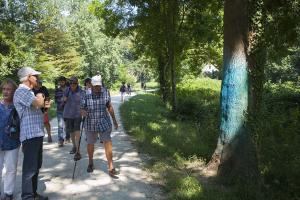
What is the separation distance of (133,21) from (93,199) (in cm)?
1593

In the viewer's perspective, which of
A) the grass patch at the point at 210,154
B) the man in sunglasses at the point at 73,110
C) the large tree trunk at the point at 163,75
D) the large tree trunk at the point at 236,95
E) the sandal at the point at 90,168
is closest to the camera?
the grass patch at the point at 210,154

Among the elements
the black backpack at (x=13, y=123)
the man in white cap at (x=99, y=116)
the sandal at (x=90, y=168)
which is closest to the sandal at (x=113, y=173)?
the man in white cap at (x=99, y=116)

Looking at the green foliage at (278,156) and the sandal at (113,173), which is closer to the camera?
the green foliage at (278,156)

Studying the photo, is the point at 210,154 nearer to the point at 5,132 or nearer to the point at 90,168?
the point at 90,168

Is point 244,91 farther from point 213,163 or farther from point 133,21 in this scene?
point 133,21

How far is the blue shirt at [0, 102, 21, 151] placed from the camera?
6.06 meters

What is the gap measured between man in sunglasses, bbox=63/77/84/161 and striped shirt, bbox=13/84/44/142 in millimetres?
4112

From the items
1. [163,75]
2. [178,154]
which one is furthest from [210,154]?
[163,75]

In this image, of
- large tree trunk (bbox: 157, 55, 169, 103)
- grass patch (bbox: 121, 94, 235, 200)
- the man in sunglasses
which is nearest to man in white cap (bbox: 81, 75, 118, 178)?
grass patch (bbox: 121, 94, 235, 200)

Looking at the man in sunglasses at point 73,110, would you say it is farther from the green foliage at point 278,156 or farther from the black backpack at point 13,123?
the green foliage at point 278,156

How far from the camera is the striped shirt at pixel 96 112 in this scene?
7.86 m

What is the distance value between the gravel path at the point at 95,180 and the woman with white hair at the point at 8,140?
49cm

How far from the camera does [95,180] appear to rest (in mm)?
7598

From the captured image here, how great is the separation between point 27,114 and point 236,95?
388 cm
